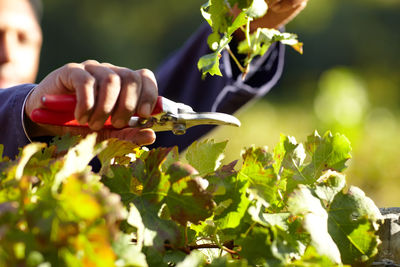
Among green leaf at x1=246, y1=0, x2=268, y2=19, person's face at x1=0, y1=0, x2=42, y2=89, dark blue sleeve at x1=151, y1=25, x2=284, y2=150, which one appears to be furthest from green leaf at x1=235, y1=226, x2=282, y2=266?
person's face at x1=0, y1=0, x2=42, y2=89

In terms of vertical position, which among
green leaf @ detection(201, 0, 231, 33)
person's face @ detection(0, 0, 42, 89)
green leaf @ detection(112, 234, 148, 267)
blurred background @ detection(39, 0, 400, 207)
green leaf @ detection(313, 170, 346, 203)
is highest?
green leaf @ detection(201, 0, 231, 33)

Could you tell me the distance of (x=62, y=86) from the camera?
52cm

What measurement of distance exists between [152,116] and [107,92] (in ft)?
0.28

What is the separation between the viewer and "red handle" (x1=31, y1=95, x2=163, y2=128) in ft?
1.66

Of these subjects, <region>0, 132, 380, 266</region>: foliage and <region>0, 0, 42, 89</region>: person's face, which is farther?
<region>0, 0, 42, 89</region>: person's face

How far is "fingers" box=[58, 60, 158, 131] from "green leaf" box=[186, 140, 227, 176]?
0.23 feet

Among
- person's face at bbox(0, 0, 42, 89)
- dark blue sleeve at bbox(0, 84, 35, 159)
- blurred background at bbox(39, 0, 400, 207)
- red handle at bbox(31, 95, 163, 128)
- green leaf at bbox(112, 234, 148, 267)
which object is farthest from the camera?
blurred background at bbox(39, 0, 400, 207)

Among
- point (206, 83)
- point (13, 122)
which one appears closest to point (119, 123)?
Result: point (13, 122)

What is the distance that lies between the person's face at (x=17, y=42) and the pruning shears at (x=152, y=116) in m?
1.10

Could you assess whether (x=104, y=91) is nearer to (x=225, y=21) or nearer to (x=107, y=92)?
(x=107, y=92)

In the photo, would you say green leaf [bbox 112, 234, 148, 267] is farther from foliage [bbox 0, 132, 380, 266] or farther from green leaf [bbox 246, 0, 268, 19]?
green leaf [bbox 246, 0, 268, 19]

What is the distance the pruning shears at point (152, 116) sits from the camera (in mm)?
508

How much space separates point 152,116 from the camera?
1.78 ft

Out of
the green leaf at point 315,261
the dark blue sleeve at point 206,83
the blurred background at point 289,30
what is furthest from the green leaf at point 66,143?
the blurred background at point 289,30
